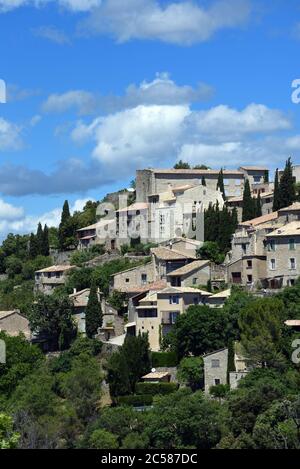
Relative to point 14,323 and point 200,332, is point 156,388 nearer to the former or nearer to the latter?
point 200,332

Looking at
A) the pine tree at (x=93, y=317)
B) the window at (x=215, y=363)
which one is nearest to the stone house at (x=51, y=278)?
the pine tree at (x=93, y=317)

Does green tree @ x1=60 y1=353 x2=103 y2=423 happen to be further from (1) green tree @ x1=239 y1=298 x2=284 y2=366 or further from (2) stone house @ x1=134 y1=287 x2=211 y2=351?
(1) green tree @ x1=239 y1=298 x2=284 y2=366

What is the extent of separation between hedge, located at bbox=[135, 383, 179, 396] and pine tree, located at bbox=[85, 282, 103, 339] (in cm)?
1041

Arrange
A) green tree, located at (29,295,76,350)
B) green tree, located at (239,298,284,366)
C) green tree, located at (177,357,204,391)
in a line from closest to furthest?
green tree, located at (239,298,284,366)
green tree, located at (177,357,204,391)
green tree, located at (29,295,76,350)

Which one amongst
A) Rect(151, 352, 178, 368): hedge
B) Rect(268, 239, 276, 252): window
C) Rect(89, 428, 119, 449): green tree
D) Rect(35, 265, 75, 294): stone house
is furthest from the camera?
Rect(35, 265, 75, 294): stone house

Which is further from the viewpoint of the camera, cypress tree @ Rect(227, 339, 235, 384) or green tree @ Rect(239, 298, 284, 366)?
cypress tree @ Rect(227, 339, 235, 384)

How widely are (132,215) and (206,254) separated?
1514 centimetres

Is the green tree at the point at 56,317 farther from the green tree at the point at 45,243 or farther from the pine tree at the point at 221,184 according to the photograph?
the green tree at the point at 45,243

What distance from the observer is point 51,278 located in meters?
83.9

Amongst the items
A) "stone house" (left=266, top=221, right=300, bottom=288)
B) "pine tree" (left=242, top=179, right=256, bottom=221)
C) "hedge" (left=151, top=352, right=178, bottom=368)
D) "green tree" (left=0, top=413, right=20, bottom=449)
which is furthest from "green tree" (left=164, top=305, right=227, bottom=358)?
"green tree" (left=0, top=413, right=20, bottom=449)

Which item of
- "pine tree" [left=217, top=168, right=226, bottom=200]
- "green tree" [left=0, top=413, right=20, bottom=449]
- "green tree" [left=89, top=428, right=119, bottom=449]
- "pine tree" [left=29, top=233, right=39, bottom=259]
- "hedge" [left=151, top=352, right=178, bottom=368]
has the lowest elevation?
"green tree" [left=89, top=428, right=119, bottom=449]

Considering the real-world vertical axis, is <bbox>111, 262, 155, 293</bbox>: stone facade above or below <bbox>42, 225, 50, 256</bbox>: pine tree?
below

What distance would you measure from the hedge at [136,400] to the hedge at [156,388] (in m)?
0.36

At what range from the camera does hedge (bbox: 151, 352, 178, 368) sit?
62750 millimetres
